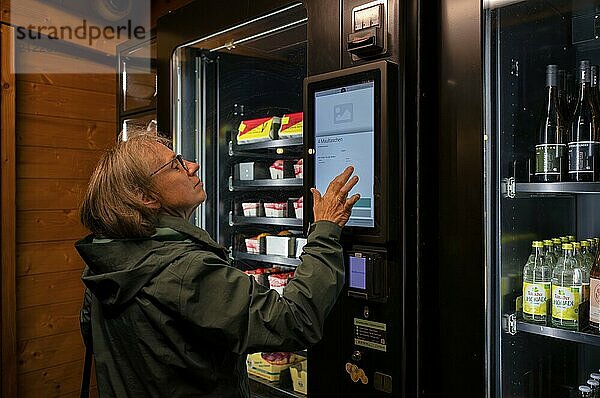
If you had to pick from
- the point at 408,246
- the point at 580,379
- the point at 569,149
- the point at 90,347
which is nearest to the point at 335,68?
the point at 408,246

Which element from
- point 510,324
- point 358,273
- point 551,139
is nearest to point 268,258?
point 358,273

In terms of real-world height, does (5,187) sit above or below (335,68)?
below

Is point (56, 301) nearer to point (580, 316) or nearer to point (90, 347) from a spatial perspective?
point (90, 347)

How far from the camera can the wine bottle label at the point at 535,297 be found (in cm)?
138

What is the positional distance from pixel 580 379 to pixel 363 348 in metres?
0.63

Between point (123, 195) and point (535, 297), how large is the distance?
3.26 ft

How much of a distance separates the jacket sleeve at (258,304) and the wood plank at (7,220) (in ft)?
6.08

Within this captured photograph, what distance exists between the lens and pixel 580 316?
135 centimetres

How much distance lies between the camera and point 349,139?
4.64 feet

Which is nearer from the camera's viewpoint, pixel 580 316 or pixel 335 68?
pixel 580 316

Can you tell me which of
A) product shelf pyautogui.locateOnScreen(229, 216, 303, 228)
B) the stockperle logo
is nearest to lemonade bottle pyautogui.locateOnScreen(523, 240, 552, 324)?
product shelf pyautogui.locateOnScreen(229, 216, 303, 228)

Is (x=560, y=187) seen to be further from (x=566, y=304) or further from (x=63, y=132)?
(x=63, y=132)

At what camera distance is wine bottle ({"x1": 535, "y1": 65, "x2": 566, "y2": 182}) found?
1413 mm

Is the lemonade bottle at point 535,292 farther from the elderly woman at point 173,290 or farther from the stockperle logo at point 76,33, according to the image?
the stockperle logo at point 76,33
